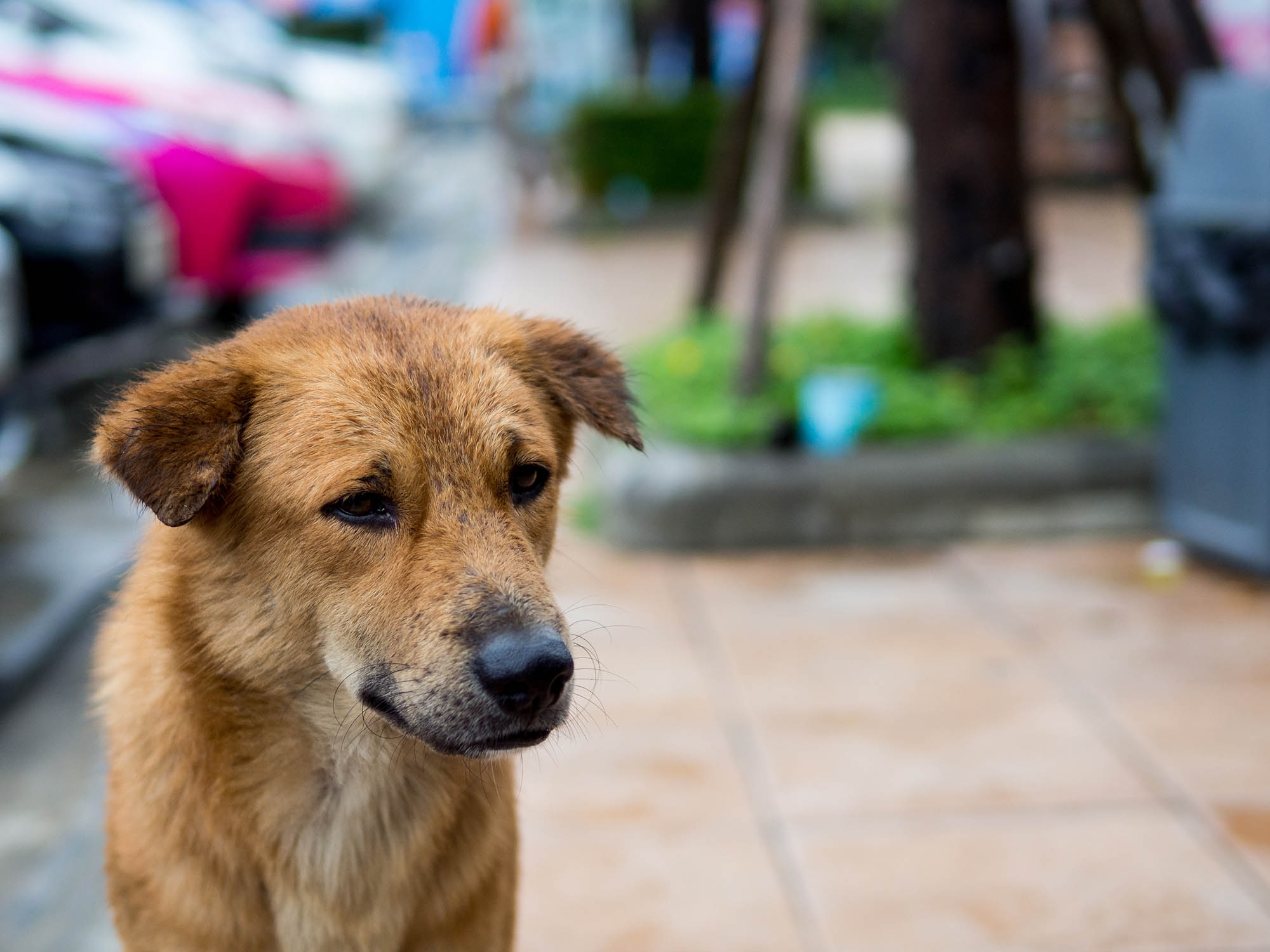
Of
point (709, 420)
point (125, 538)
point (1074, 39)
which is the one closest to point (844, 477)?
point (709, 420)

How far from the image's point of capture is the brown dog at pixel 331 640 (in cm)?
235

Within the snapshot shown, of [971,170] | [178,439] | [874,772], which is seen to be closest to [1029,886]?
[874,772]

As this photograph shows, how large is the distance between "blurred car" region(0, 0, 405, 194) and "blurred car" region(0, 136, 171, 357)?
2.96 metres

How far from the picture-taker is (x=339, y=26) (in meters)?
34.8

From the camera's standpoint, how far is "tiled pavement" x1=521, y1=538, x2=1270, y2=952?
3.71 metres

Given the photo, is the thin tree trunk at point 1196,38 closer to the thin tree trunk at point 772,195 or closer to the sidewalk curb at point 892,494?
the thin tree trunk at point 772,195

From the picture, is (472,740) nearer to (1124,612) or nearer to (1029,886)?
(1029,886)

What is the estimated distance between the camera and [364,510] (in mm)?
2467

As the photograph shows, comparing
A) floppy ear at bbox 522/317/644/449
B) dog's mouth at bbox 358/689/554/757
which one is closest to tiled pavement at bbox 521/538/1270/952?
floppy ear at bbox 522/317/644/449

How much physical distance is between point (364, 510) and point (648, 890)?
6.06 feet

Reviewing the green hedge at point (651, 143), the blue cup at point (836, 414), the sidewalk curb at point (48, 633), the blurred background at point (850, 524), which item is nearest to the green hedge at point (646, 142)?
the green hedge at point (651, 143)

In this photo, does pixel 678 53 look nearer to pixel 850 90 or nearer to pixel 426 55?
pixel 426 55

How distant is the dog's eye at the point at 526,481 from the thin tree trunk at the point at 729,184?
5671mm

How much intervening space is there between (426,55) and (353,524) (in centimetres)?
3086
